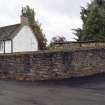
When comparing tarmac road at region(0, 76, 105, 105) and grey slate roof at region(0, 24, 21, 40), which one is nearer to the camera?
tarmac road at region(0, 76, 105, 105)

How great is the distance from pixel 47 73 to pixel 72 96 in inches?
196

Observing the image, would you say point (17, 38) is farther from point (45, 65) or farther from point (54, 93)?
point (54, 93)

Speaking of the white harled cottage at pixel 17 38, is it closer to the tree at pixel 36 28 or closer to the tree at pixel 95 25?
the tree at pixel 36 28

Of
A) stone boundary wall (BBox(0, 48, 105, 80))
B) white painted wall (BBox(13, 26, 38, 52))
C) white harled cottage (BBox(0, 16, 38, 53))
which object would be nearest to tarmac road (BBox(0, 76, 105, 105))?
stone boundary wall (BBox(0, 48, 105, 80))

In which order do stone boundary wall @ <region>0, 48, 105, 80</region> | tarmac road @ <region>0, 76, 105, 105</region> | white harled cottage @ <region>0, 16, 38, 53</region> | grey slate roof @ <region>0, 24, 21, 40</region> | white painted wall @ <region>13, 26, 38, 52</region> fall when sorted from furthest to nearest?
white painted wall @ <region>13, 26, 38, 52</region>
grey slate roof @ <region>0, 24, 21, 40</region>
white harled cottage @ <region>0, 16, 38, 53</region>
stone boundary wall @ <region>0, 48, 105, 80</region>
tarmac road @ <region>0, 76, 105, 105</region>

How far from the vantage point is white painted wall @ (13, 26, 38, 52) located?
42500 mm

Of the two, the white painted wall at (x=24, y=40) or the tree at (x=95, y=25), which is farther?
the white painted wall at (x=24, y=40)

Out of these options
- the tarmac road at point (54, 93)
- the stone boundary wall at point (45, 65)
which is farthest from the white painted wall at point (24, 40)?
the tarmac road at point (54, 93)

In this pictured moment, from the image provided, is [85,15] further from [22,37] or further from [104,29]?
[22,37]

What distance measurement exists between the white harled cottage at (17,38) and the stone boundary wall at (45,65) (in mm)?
25301

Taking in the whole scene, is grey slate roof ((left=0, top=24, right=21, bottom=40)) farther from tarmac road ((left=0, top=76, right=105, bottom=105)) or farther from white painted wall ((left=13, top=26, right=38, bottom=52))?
tarmac road ((left=0, top=76, right=105, bottom=105))

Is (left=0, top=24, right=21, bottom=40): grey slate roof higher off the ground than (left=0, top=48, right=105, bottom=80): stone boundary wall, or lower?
higher

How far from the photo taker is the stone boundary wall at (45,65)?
15766 millimetres

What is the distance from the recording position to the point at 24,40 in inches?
1703
